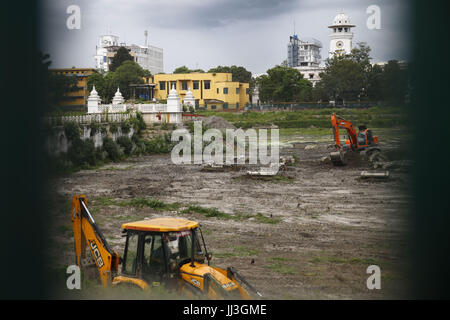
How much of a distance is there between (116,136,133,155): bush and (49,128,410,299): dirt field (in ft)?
10.5

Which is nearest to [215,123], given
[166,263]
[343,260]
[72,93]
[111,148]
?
[111,148]

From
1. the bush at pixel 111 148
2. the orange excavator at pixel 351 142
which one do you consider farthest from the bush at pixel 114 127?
the orange excavator at pixel 351 142

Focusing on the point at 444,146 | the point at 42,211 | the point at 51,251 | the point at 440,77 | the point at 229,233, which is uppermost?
the point at 440,77

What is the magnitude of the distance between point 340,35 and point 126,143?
21.4 metres

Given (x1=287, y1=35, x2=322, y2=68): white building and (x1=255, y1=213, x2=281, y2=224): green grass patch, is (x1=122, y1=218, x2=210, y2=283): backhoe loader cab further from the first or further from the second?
(x1=287, y1=35, x2=322, y2=68): white building

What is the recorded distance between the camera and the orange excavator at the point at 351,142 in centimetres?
2008

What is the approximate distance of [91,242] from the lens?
18.7 feet

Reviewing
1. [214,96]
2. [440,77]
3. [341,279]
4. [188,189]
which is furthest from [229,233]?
[214,96]

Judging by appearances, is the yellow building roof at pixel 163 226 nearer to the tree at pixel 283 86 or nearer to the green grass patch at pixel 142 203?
the green grass patch at pixel 142 203

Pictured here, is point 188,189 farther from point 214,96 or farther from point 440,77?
point 214,96

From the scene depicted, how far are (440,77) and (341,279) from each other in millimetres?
4803

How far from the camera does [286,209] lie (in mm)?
A: 12852

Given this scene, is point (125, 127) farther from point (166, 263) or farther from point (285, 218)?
point (166, 263)

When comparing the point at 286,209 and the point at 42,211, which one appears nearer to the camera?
the point at 42,211
